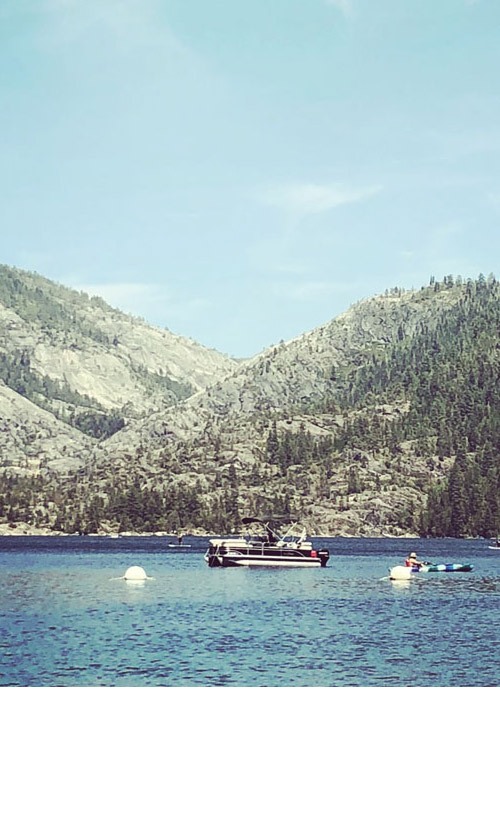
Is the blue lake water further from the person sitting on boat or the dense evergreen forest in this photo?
the dense evergreen forest

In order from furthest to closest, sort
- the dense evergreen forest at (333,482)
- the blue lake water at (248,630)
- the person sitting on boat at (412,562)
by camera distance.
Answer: the dense evergreen forest at (333,482), the person sitting on boat at (412,562), the blue lake water at (248,630)

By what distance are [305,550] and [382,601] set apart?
98.5 feet

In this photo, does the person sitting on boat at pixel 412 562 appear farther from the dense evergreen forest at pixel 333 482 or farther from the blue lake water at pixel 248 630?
the dense evergreen forest at pixel 333 482

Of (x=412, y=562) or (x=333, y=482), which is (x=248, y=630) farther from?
(x=333, y=482)

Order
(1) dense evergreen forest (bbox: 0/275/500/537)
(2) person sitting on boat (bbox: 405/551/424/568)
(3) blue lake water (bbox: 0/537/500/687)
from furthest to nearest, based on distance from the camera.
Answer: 1. (1) dense evergreen forest (bbox: 0/275/500/537)
2. (2) person sitting on boat (bbox: 405/551/424/568)
3. (3) blue lake water (bbox: 0/537/500/687)

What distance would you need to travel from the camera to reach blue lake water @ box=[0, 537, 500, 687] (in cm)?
3047

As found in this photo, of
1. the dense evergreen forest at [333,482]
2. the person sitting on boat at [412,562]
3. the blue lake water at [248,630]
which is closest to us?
the blue lake water at [248,630]

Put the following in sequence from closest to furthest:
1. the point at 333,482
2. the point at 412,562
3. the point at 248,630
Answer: the point at 248,630 → the point at 412,562 → the point at 333,482

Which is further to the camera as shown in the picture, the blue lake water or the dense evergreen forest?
the dense evergreen forest

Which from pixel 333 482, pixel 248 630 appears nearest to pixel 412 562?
pixel 248 630

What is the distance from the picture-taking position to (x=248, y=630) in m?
40.2

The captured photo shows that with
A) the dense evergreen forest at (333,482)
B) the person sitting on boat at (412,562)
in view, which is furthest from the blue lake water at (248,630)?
the dense evergreen forest at (333,482)

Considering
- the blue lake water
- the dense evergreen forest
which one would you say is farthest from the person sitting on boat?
the dense evergreen forest

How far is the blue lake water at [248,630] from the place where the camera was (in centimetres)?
3047
